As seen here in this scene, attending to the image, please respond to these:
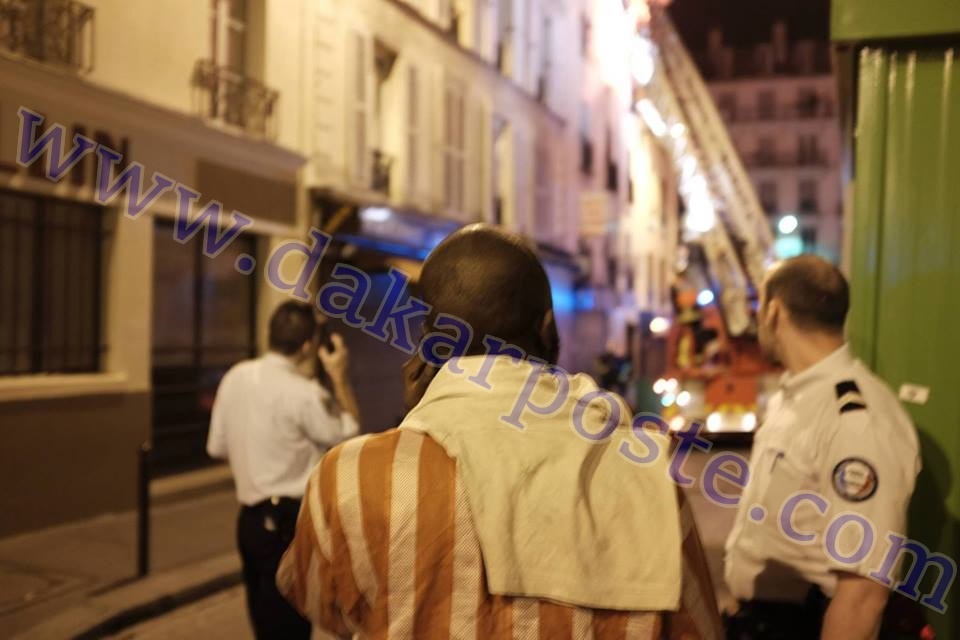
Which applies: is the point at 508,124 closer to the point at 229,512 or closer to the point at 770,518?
the point at 229,512

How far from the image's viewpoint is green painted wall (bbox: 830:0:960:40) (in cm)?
301

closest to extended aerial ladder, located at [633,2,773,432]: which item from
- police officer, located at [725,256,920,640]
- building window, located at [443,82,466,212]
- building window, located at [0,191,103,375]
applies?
building window, located at [443,82,466,212]

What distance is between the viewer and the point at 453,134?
17.5 metres

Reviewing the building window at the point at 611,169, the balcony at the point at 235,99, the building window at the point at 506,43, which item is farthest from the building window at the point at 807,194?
the balcony at the point at 235,99

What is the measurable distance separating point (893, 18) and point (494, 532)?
2.47 meters

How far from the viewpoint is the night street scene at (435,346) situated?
4.81 feet

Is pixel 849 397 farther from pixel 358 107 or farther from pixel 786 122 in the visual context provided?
pixel 786 122

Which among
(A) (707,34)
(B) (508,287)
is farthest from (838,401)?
(A) (707,34)

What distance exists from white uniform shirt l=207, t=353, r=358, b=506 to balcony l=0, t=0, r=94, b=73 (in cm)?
545

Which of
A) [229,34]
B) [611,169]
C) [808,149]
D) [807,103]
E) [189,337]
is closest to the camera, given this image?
[189,337]

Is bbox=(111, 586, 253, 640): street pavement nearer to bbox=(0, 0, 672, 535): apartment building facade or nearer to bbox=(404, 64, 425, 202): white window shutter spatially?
bbox=(0, 0, 672, 535): apartment building facade

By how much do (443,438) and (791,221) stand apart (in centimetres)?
3860

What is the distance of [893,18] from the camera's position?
3047mm

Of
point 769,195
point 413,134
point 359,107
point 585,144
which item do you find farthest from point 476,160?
point 769,195
